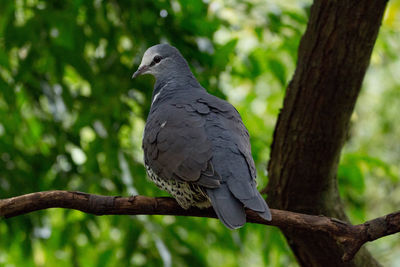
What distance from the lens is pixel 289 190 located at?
3656 millimetres

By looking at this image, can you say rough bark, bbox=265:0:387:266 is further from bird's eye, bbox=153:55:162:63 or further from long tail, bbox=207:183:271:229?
long tail, bbox=207:183:271:229

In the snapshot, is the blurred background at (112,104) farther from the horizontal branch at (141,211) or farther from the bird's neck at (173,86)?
the horizontal branch at (141,211)

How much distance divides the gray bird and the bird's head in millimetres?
542

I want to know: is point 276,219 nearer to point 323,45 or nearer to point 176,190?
point 176,190

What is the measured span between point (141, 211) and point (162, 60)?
4.86 ft

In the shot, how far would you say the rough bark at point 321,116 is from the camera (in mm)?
3338

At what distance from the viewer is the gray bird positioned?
246cm

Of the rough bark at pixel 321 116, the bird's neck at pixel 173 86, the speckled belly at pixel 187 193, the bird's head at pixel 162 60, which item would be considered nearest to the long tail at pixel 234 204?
the speckled belly at pixel 187 193

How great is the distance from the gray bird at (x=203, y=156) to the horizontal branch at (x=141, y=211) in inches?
7.2

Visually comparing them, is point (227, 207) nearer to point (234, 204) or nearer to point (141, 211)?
point (234, 204)

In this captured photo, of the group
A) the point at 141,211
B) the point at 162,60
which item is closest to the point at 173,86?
the point at 162,60

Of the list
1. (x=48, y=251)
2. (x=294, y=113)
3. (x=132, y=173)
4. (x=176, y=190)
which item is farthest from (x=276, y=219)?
(x=48, y=251)

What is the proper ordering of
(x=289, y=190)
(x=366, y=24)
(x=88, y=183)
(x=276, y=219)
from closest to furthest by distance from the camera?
(x=276, y=219) < (x=366, y=24) < (x=289, y=190) < (x=88, y=183)

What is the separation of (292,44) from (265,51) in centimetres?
24
